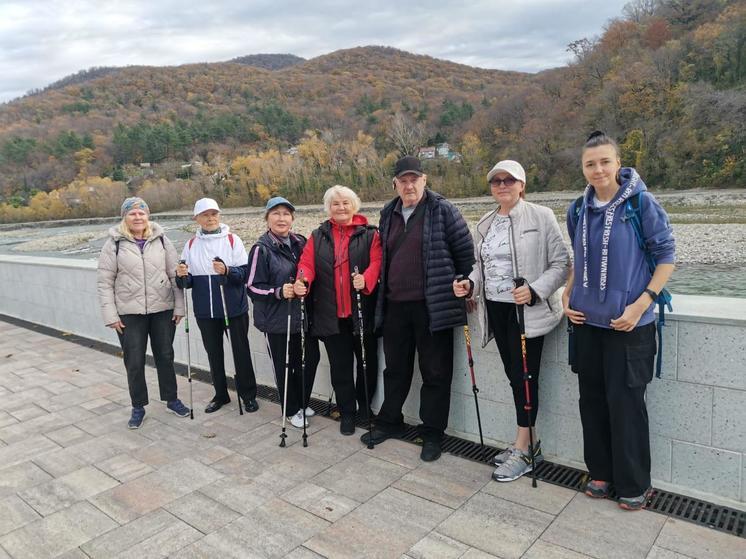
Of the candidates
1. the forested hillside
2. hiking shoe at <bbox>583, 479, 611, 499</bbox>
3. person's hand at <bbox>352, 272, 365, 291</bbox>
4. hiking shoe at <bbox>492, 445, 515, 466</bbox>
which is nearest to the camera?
hiking shoe at <bbox>583, 479, 611, 499</bbox>

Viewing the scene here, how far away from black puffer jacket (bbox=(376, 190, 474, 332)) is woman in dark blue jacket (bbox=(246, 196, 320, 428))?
3.01 ft

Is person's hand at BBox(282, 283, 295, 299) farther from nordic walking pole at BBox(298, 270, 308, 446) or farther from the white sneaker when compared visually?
the white sneaker

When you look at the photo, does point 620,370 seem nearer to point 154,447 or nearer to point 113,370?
point 154,447

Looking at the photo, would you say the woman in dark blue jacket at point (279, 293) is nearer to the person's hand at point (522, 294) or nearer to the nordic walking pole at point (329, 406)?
the nordic walking pole at point (329, 406)

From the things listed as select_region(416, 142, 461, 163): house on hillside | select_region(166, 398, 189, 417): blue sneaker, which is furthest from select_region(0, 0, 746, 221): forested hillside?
select_region(166, 398, 189, 417): blue sneaker

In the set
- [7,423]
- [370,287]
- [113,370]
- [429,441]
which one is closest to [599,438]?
[429,441]

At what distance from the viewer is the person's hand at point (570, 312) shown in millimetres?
2484

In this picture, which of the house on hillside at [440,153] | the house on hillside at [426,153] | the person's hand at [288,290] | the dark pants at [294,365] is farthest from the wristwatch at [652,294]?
the house on hillside at [426,153]

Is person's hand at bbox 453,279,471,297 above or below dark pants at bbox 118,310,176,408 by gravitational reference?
above

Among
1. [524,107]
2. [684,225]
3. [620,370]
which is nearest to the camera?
[620,370]

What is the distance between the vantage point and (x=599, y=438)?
2590mm

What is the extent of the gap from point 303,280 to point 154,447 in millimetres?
1432

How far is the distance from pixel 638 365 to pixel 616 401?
188 mm

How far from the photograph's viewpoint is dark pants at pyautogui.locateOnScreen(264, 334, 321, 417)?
12.2ft
